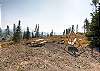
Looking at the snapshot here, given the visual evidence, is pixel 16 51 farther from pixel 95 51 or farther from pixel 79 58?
pixel 95 51

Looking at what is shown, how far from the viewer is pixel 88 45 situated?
1560 inches

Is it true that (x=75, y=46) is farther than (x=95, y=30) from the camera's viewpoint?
No

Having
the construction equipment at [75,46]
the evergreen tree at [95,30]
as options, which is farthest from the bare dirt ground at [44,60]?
the evergreen tree at [95,30]

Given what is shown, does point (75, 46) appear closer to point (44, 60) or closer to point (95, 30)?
point (95, 30)

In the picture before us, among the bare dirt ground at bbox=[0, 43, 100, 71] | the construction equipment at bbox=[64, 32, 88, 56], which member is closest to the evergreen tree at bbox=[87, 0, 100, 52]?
the construction equipment at bbox=[64, 32, 88, 56]

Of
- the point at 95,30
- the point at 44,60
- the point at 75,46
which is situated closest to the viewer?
the point at 44,60

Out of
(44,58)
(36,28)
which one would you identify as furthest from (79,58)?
(36,28)

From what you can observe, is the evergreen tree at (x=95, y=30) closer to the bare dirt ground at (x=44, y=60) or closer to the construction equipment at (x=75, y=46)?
the construction equipment at (x=75, y=46)

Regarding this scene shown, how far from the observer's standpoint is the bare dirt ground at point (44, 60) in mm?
25422

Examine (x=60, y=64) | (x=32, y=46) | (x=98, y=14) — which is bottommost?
(x=60, y=64)

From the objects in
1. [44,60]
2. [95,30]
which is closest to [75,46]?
[95,30]

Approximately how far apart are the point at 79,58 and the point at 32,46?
8.20m

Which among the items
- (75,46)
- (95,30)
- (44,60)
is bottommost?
(44,60)

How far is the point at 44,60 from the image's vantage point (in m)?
27.7
